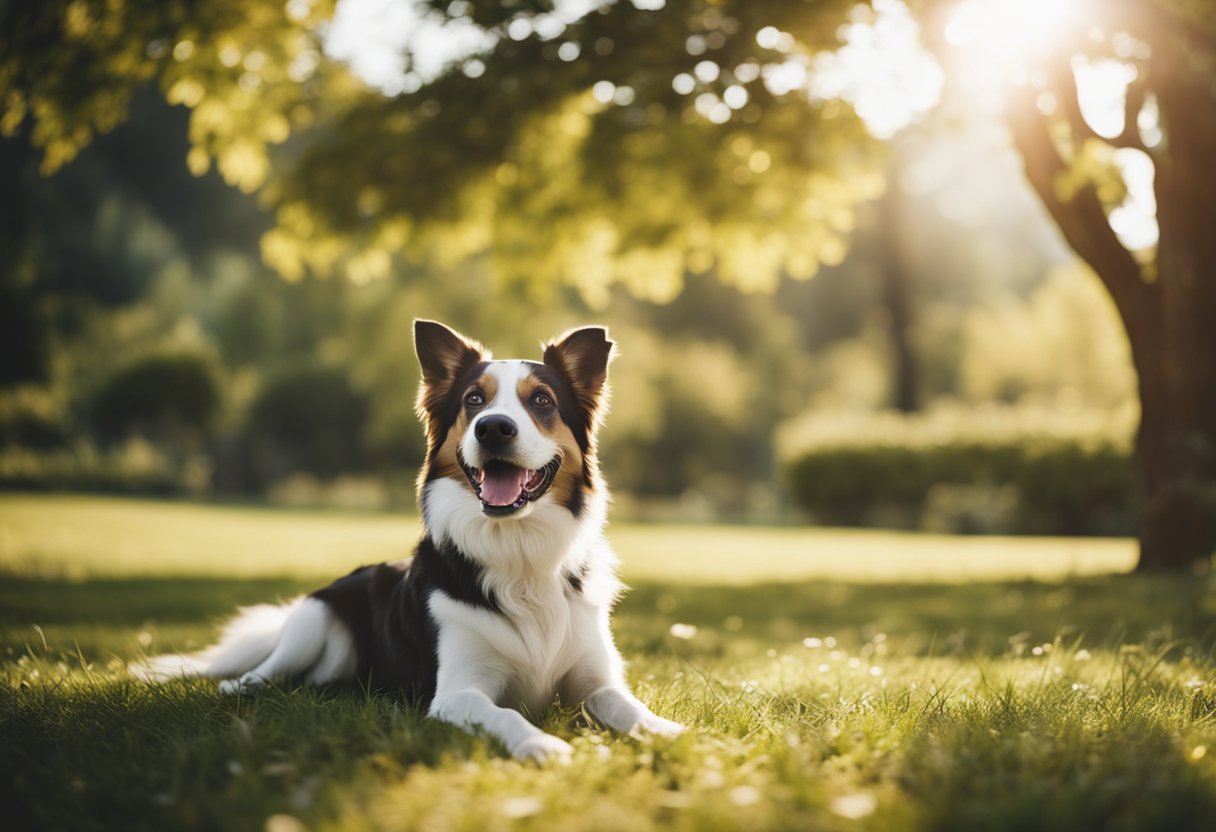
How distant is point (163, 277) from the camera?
47781 millimetres

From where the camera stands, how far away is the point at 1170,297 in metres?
8.98

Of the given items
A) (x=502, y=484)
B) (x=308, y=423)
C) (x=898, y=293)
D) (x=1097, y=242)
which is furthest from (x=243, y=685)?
(x=308, y=423)

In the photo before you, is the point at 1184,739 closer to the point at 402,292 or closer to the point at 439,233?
the point at 439,233

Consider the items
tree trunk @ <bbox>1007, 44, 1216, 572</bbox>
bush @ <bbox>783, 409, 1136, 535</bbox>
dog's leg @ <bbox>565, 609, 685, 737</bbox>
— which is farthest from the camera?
bush @ <bbox>783, 409, 1136, 535</bbox>

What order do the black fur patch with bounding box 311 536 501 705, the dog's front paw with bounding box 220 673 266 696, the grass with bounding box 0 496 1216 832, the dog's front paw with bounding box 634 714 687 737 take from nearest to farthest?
1. the grass with bounding box 0 496 1216 832
2. the dog's front paw with bounding box 634 714 687 737
3. the black fur patch with bounding box 311 536 501 705
4. the dog's front paw with bounding box 220 673 266 696

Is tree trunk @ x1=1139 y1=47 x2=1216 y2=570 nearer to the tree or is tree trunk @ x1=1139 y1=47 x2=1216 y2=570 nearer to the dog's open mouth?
the tree

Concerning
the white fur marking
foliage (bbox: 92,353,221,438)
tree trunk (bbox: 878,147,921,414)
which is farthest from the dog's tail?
foliage (bbox: 92,353,221,438)

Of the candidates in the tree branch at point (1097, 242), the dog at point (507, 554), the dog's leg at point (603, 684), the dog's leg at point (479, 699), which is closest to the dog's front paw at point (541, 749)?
the dog's leg at point (479, 699)

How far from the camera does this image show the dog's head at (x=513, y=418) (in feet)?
12.0

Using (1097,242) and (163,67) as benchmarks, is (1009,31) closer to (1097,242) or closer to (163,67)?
(1097,242)

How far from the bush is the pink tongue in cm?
1870

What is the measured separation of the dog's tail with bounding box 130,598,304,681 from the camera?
A: 454 cm

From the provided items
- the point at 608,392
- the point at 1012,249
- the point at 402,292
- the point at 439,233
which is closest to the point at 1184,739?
the point at 608,392

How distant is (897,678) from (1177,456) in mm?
5723
